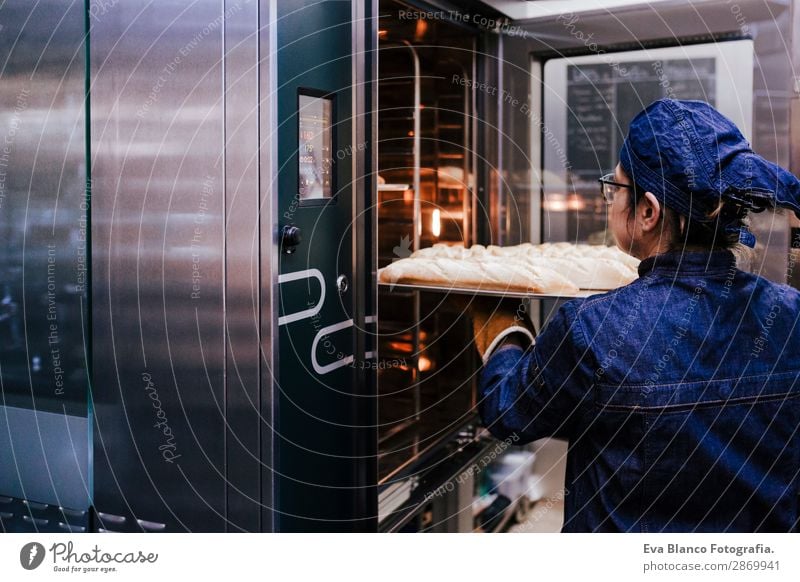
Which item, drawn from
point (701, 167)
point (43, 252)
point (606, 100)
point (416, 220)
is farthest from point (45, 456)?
point (606, 100)

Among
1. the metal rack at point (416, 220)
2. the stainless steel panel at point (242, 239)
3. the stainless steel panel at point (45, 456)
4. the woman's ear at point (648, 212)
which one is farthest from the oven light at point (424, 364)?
the woman's ear at point (648, 212)

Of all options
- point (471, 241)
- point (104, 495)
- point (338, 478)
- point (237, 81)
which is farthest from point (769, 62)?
point (104, 495)

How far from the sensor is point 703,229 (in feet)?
3.89

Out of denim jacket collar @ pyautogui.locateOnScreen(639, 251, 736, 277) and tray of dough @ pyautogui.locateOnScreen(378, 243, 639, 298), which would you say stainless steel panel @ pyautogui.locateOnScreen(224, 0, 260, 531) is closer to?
tray of dough @ pyautogui.locateOnScreen(378, 243, 639, 298)

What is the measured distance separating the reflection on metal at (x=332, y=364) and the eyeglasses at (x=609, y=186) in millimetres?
568

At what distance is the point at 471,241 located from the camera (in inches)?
86.6

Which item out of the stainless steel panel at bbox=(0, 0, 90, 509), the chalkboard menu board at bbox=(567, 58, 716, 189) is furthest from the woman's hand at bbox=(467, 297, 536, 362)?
the chalkboard menu board at bbox=(567, 58, 716, 189)

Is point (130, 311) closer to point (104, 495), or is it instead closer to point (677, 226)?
point (104, 495)

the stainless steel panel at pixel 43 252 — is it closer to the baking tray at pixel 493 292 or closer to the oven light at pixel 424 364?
the baking tray at pixel 493 292

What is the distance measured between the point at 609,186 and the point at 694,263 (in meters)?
0.19

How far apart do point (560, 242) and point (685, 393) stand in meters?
→ 1.08

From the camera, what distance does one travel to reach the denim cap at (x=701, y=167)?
1.13 m

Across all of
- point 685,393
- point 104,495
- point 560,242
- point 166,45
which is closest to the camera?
point 685,393

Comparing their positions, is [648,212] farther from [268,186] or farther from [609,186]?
[268,186]
